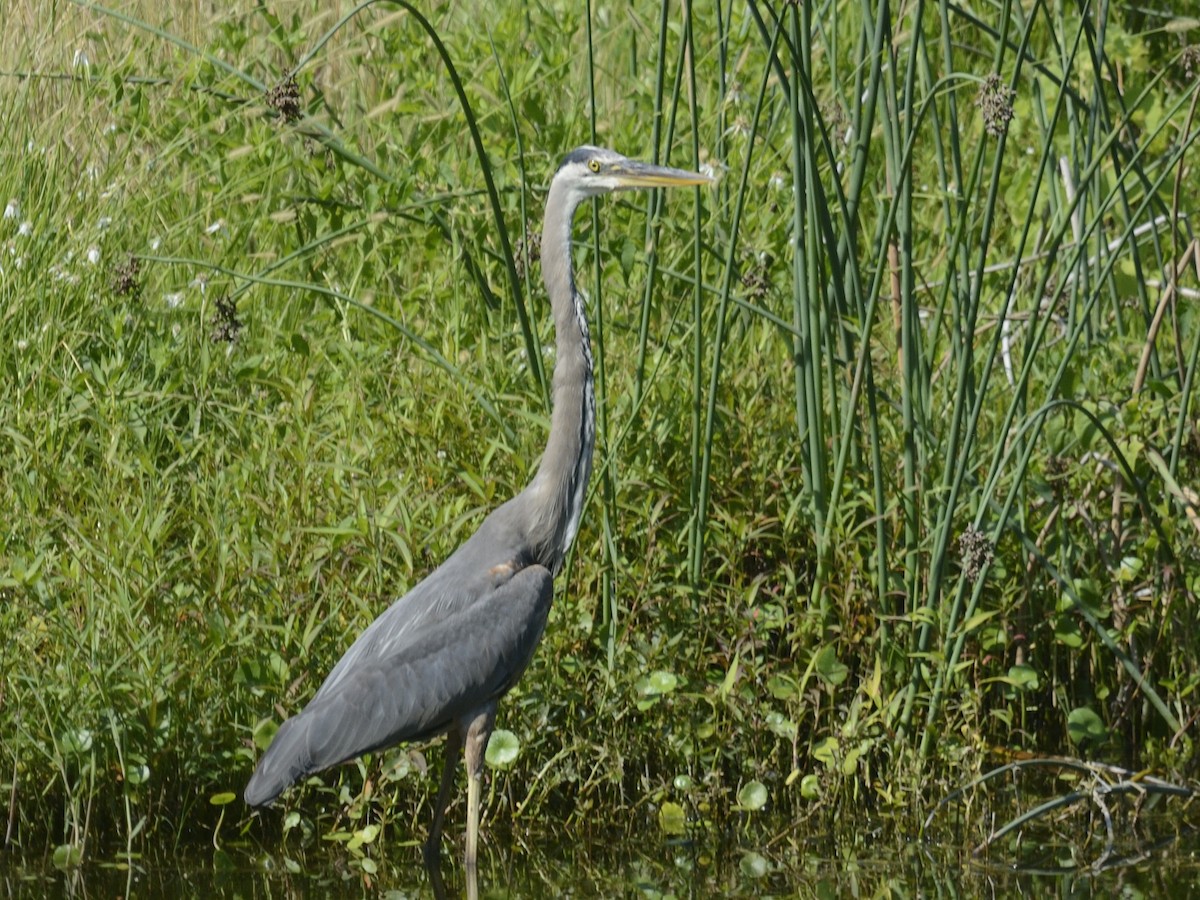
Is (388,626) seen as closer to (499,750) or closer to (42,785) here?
(499,750)

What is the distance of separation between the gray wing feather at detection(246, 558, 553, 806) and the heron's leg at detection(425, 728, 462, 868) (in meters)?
0.08

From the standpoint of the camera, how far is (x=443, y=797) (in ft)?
12.5

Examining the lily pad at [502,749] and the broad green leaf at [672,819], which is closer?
the lily pad at [502,749]

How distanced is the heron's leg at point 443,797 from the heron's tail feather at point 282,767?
37cm

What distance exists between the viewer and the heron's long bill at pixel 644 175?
399 centimetres

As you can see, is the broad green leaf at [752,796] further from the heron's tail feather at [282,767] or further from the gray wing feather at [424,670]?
the heron's tail feather at [282,767]

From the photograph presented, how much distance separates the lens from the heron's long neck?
395 cm

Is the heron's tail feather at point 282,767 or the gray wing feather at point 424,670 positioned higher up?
the gray wing feather at point 424,670

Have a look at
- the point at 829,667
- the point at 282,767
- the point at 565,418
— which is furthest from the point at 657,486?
the point at 282,767

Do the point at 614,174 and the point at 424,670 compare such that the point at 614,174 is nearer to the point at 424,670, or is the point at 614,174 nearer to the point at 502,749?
the point at 424,670

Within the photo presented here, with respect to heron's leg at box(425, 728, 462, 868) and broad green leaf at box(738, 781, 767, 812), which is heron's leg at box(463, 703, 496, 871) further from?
broad green leaf at box(738, 781, 767, 812)

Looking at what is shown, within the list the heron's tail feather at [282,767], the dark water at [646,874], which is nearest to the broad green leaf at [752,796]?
the dark water at [646,874]

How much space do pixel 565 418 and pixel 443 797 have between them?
918 mm

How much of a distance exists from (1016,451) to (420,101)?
7.55 feet
